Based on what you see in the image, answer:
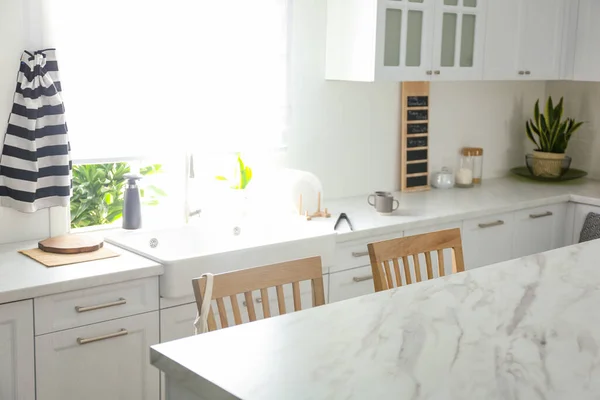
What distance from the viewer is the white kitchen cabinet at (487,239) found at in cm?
405

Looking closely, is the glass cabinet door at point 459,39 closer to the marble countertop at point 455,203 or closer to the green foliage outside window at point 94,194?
the marble countertop at point 455,203

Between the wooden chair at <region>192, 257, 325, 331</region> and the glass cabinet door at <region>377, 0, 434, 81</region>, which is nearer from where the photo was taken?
the wooden chair at <region>192, 257, 325, 331</region>

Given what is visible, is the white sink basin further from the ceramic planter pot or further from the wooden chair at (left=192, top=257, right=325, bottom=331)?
the ceramic planter pot

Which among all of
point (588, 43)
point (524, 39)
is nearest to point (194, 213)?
point (524, 39)

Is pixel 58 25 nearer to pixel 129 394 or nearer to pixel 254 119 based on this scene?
pixel 254 119

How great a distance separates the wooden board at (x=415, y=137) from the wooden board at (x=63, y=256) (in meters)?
1.96

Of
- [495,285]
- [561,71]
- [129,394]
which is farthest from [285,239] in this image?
[561,71]

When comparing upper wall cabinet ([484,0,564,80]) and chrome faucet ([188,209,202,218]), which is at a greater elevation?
upper wall cabinet ([484,0,564,80])

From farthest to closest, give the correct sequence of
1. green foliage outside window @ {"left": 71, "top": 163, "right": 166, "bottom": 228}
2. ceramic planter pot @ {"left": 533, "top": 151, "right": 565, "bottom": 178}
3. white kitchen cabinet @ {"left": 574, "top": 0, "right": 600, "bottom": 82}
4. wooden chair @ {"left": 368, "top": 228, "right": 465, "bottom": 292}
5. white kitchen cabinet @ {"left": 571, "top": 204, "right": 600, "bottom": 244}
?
green foliage outside window @ {"left": 71, "top": 163, "right": 166, "bottom": 228}
ceramic planter pot @ {"left": 533, "top": 151, "right": 565, "bottom": 178}
white kitchen cabinet @ {"left": 574, "top": 0, "right": 600, "bottom": 82}
white kitchen cabinet @ {"left": 571, "top": 204, "right": 600, "bottom": 244}
wooden chair @ {"left": 368, "top": 228, "right": 465, "bottom": 292}

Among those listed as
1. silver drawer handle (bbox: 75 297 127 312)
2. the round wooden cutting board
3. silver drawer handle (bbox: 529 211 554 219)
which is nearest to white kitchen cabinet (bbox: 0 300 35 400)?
Result: silver drawer handle (bbox: 75 297 127 312)

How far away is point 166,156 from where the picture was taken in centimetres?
354

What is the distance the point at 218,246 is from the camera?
3484 mm

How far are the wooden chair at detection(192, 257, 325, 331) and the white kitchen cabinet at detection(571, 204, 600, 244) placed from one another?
8.87 feet

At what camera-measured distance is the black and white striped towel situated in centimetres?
303
